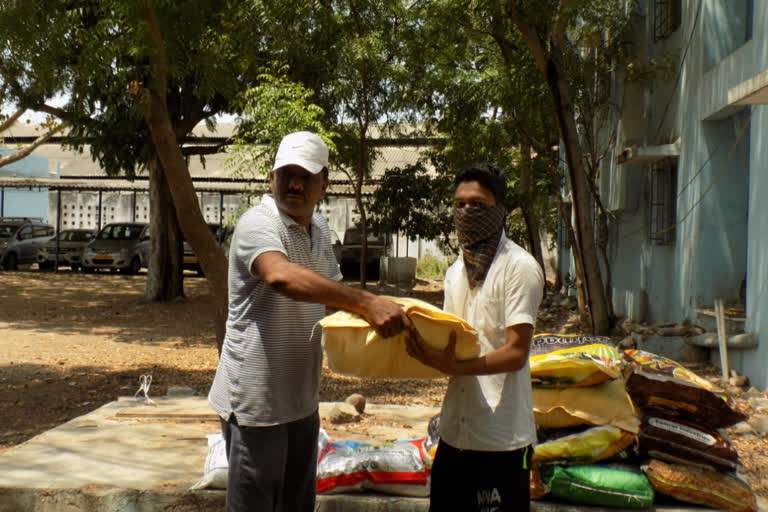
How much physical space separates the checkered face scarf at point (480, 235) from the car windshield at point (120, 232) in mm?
23917

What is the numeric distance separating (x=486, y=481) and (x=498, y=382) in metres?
0.34

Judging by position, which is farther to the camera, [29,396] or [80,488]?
[29,396]

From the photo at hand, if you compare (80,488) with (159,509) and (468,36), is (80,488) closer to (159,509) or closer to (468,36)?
(159,509)

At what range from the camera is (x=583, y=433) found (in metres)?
4.03

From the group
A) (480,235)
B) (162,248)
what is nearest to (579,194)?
(480,235)

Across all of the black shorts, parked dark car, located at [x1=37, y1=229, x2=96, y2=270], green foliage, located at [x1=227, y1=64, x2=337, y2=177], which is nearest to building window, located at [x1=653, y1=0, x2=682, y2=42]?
green foliage, located at [x1=227, y1=64, x2=337, y2=177]

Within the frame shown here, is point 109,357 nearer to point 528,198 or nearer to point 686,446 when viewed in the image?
point 528,198

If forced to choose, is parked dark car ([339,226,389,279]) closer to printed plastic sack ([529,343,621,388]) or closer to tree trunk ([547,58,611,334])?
tree trunk ([547,58,611,334])

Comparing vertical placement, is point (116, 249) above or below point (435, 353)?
below

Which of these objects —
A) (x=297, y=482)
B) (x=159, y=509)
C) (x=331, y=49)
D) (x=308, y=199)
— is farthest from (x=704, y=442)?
(x=331, y=49)

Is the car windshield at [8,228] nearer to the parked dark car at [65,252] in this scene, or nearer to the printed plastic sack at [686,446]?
the parked dark car at [65,252]

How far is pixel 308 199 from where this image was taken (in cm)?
297

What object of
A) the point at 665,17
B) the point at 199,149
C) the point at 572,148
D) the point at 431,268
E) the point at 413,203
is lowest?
the point at 431,268

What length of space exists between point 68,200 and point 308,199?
104 feet
